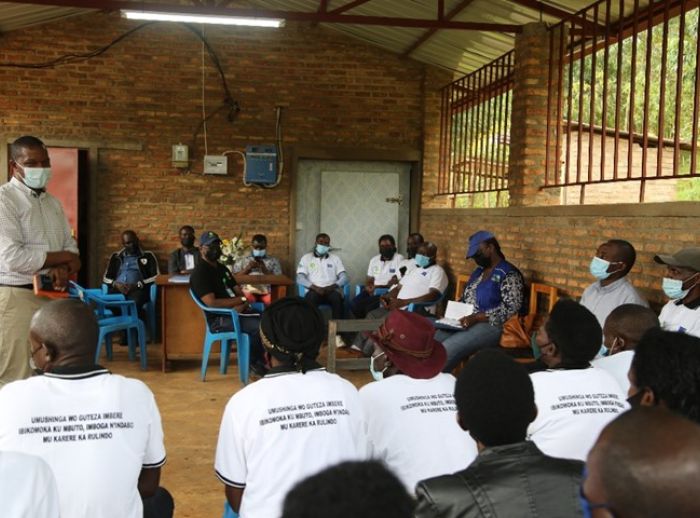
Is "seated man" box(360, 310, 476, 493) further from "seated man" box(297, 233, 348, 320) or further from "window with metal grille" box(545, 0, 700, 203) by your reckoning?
"seated man" box(297, 233, 348, 320)

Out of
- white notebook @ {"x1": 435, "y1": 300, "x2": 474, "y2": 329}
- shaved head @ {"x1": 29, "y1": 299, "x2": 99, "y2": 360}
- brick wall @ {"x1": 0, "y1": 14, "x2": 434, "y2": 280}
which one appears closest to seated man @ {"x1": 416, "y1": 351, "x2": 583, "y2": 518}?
shaved head @ {"x1": 29, "y1": 299, "x2": 99, "y2": 360}

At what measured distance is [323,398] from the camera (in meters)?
2.09

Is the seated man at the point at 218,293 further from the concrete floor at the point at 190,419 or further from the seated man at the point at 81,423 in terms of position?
the seated man at the point at 81,423

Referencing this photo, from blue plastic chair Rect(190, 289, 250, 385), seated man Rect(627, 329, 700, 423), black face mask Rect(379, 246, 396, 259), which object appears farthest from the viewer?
black face mask Rect(379, 246, 396, 259)

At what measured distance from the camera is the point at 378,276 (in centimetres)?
841

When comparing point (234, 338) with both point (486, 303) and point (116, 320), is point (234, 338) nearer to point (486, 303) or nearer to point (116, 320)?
point (116, 320)

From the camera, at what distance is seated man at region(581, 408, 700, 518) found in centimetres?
93

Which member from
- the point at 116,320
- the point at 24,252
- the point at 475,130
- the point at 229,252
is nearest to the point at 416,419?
the point at 24,252

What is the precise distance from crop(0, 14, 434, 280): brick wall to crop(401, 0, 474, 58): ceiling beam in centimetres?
27

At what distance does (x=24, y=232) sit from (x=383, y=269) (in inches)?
217

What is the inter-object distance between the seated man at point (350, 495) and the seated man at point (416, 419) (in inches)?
47.7

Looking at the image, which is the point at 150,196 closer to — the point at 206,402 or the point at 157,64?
the point at 157,64

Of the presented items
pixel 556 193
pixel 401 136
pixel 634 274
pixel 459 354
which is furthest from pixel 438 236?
pixel 634 274

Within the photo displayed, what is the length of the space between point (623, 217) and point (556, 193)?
165cm
